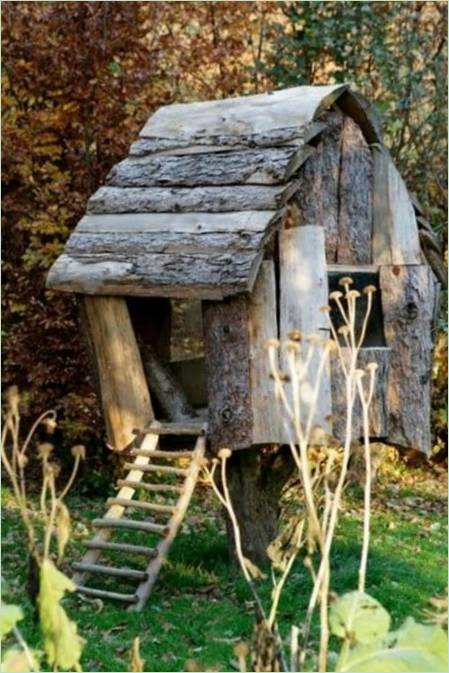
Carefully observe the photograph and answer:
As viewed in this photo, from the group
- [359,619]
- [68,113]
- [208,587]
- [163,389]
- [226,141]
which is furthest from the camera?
[68,113]

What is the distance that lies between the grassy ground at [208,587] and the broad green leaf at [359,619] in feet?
6.37

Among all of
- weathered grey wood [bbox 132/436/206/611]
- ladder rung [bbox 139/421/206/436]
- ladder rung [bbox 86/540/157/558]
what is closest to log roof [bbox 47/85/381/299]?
ladder rung [bbox 139/421/206/436]

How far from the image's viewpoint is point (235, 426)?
5.93 m

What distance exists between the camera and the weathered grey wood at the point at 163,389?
255 inches

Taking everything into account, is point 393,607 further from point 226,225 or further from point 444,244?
point 444,244

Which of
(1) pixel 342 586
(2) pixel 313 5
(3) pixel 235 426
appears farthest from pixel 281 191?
(2) pixel 313 5

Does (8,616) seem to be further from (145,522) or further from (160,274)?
(145,522)

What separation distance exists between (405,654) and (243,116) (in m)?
4.50

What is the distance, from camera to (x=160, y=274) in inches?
232

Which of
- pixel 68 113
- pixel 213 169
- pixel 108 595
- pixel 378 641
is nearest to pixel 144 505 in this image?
pixel 108 595

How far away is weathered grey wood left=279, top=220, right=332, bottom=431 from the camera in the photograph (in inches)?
233

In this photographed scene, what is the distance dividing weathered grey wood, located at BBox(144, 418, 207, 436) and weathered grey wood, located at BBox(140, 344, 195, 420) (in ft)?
0.54

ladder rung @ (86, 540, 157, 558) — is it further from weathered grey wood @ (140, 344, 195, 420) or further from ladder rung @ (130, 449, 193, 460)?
weathered grey wood @ (140, 344, 195, 420)

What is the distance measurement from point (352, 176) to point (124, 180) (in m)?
1.18
